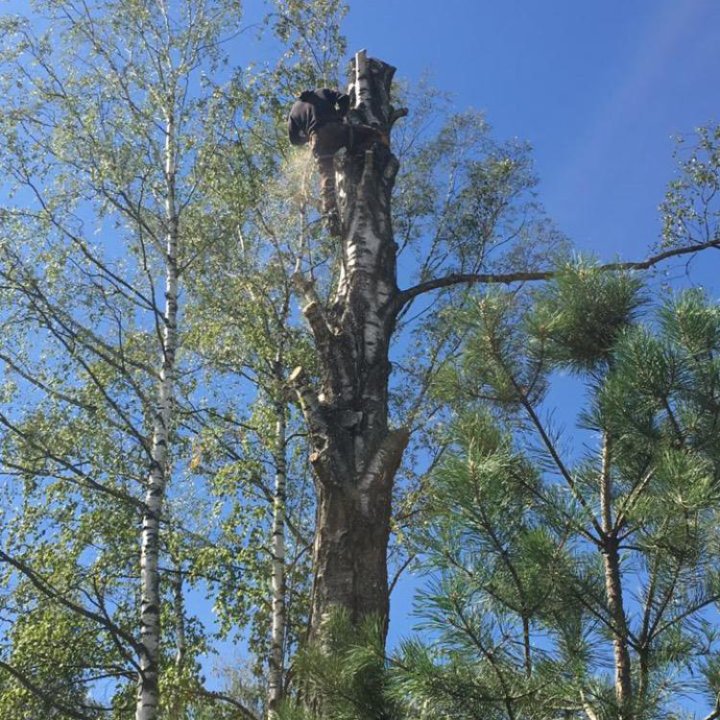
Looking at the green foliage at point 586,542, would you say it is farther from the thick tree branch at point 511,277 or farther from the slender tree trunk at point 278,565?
the slender tree trunk at point 278,565

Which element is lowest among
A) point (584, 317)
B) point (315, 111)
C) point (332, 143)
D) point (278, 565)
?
point (584, 317)

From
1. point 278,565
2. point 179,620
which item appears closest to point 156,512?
point 278,565

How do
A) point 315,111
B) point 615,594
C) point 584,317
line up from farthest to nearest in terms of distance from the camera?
1. point 315,111
2. point 584,317
3. point 615,594

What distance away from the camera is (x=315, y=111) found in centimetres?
589

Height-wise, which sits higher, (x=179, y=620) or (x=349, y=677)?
(x=179, y=620)

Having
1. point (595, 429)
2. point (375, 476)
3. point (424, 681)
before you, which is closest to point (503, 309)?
point (595, 429)

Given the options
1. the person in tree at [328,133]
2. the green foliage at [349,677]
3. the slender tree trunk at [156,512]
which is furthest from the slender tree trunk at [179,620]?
the green foliage at [349,677]

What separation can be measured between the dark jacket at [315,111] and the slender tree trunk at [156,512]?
9.53 ft

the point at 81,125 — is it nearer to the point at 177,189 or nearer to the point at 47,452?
the point at 177,189

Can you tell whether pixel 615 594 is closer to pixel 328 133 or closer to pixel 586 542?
pixel 586 542

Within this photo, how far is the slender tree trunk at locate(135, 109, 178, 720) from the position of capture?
625 cm

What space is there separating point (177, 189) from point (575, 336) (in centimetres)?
747

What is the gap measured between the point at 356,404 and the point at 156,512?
339 cm

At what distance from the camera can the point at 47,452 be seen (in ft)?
22.8
